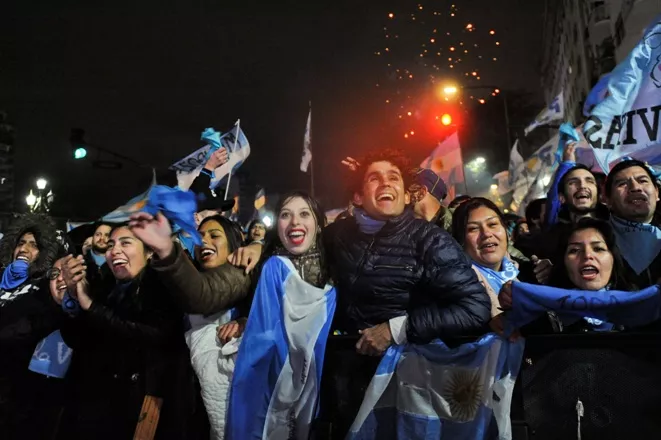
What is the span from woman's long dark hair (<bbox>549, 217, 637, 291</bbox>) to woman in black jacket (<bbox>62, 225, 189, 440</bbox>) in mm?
2481

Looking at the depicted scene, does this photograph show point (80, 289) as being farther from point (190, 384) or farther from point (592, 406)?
point (592, 406)

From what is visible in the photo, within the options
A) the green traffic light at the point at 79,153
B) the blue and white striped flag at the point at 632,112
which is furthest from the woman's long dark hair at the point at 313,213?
A: the green traffic light at the point at 79,153

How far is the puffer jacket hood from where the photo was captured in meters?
4.99

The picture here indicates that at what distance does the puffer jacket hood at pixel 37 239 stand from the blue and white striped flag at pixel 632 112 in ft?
17.6

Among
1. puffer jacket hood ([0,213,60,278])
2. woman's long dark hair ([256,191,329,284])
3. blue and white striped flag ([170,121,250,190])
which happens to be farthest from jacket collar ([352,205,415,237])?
blue and white striped flag ([170,121,250,190])

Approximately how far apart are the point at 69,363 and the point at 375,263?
2.63 m

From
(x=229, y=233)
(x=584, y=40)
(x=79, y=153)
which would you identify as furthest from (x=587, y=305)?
(x=584, y=40)

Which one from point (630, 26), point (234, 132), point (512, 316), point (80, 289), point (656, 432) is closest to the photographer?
point (656, 432)

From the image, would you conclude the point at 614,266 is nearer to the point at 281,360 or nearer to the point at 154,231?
the point at 281,360

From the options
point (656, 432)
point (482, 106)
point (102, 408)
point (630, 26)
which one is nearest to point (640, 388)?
point (656, 432)

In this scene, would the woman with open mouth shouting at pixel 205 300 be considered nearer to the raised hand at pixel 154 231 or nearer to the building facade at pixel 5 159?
the raised hand at pixel 154 231

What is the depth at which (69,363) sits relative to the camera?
3.98 m

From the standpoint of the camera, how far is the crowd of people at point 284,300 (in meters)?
2.89

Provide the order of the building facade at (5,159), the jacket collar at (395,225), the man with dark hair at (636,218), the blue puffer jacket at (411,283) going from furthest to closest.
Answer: the building facade at (5,159) → the man with dark hair at (636,218) → the jacket collar at (395,225) → the blue puffer jacket at (411,283)
